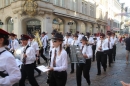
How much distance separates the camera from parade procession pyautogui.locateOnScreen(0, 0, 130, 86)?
435cm

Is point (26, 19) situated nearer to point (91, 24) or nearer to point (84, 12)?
point (84, 12)

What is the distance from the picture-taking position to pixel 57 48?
446 cm

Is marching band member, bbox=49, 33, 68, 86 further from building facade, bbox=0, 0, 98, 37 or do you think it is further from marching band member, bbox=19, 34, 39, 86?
building facade, bbox=0, 0, 98, 37

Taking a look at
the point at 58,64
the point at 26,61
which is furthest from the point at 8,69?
the point at 26,61

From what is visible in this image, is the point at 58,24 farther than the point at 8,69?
Yes

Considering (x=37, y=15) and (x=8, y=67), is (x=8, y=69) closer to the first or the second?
(x=8, y=67)

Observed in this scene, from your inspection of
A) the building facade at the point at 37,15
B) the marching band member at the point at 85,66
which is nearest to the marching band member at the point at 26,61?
the marching band member at the point at 85,66

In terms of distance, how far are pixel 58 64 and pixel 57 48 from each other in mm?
381

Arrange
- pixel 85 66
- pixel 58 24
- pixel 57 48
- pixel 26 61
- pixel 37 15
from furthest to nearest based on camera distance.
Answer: pixel 58 24 → pixel 37 15 → pixel 85 66 → pixel 26 61 → pixel 57 48

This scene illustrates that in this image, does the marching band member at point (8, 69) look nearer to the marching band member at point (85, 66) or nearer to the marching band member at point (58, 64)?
the marching band member at point (58, 64)

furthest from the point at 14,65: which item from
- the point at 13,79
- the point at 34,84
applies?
the point at 34,84

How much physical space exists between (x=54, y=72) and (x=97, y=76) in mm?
4478

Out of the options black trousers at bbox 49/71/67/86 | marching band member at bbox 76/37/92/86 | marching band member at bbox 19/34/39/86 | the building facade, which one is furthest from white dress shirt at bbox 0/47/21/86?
the building facade

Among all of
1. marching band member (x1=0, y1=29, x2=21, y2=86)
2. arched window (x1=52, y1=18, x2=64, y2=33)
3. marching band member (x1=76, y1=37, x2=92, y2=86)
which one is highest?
arched window (x1=52, y1=18, x2=64, y2=33)
